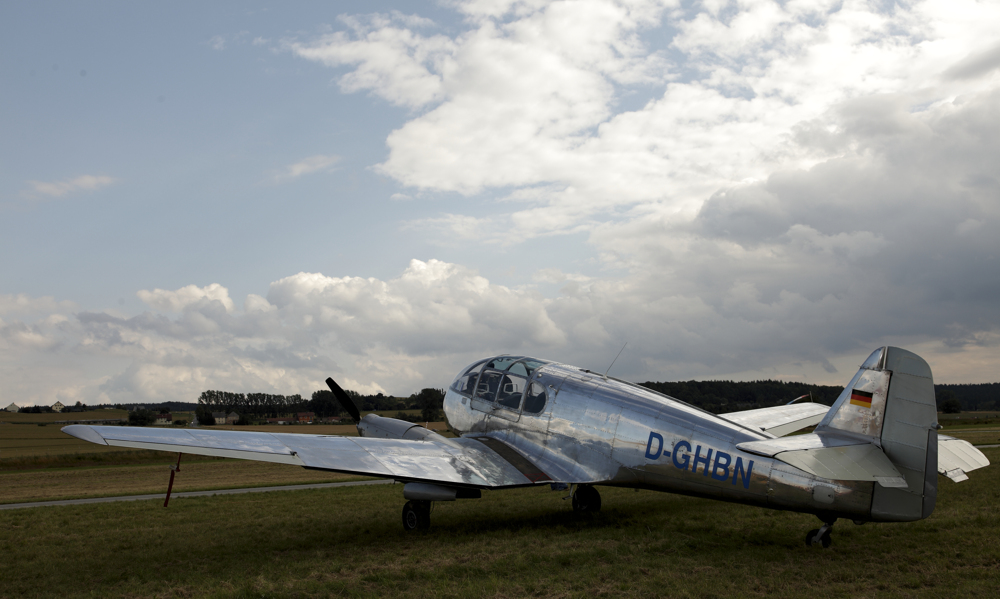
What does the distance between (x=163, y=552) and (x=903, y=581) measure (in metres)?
Answer: 9.67

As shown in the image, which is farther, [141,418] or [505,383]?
[141,418]

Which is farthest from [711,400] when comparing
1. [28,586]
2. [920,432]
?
[28,586]

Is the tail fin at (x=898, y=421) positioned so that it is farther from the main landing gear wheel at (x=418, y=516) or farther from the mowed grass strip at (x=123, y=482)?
the mowed grass strip at (x=123, y=482)

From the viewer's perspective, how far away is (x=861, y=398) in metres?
7.70

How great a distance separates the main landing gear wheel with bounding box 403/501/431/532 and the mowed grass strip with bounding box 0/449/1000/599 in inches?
7.6

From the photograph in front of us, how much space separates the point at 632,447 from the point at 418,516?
3.85m

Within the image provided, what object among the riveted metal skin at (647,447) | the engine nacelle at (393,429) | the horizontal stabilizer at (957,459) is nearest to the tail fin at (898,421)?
the riveted metal skin at (647,447)

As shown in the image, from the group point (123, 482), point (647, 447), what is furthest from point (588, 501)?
point (123, 482)

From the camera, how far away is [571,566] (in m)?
7.20

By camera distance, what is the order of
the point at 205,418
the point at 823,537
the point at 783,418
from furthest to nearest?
the point at 205,418
the point at 783,418
the point at 823,537

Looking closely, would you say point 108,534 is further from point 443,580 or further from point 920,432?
point 920,432

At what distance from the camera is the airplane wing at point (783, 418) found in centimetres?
1333

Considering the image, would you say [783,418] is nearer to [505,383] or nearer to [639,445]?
[639,445]

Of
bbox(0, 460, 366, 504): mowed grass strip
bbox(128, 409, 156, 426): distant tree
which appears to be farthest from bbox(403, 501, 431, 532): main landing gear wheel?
bbox(128, 409, 156, 426): distant tree
